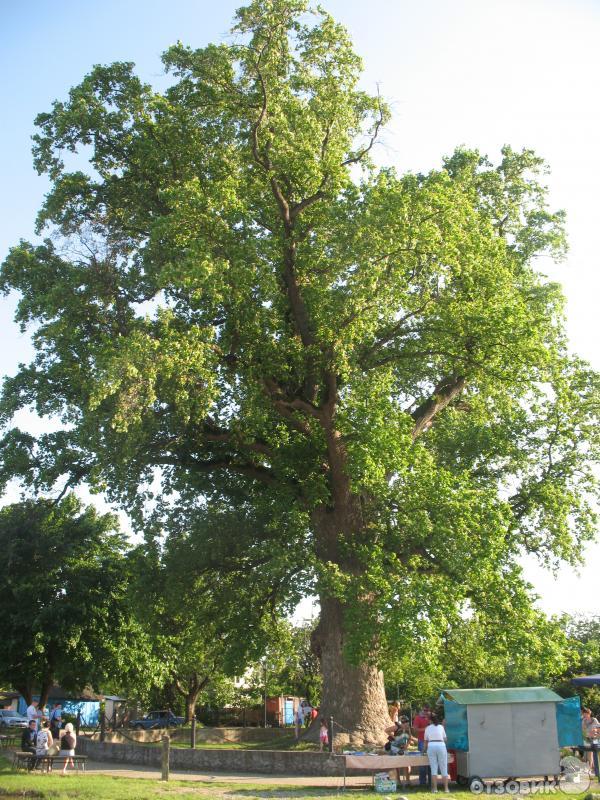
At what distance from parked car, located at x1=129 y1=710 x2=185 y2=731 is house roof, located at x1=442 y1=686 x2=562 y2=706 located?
119ft

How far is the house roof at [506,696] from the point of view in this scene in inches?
608

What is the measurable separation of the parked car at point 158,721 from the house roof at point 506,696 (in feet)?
119

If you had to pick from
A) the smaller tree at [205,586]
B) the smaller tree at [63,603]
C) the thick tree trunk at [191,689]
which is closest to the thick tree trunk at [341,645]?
the smaller tree at [205,586]

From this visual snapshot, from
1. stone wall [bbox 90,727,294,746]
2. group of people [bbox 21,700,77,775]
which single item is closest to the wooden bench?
group of people [bbox 21,700,77,775]

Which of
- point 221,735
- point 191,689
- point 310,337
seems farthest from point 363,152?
point 191,689

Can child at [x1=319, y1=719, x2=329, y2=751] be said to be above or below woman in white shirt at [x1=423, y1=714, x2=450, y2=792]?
below

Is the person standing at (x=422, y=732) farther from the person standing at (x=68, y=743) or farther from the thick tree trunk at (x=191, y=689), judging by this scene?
the thick tree trunk at (x=191, y=689)

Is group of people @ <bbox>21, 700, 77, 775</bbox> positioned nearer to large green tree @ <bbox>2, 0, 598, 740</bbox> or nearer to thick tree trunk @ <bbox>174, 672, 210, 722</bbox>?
large green tree @ <bbox>2, 0, 598, 740</bbox>

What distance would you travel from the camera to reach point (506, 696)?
1565 cm

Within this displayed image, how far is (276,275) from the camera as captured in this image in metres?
21.4

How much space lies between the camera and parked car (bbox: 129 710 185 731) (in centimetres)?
4916

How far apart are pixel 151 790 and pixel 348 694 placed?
788cm

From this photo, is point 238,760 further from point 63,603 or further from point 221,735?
point 63,603

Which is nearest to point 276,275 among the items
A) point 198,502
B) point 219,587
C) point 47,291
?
point 47,291
